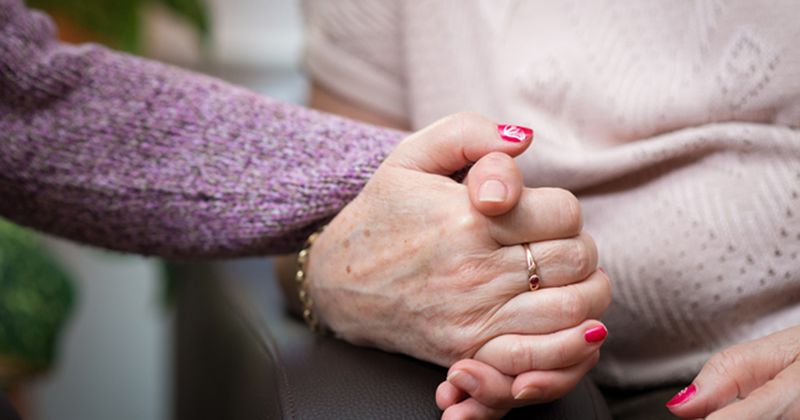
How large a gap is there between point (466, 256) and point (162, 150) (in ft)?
0.87

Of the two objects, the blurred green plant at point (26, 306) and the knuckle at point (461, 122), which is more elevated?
the knuckle at point (461, 122)

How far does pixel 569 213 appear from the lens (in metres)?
0.44

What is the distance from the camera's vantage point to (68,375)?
169 cm

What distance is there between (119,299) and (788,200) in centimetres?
157

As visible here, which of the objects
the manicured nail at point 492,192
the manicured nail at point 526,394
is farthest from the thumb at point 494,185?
the manicured nail at point 526,394

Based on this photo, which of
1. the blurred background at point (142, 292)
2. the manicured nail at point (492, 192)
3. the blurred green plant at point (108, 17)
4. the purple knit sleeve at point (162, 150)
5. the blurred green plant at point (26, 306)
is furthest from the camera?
the blurred background at point (142, 292)

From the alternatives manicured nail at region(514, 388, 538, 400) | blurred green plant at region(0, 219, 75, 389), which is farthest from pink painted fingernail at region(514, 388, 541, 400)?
blurred green plant at region(0, 219, 75, 389)

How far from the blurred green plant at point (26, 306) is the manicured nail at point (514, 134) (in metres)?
0.81

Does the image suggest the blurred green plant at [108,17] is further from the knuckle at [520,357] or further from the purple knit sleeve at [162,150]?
the knuckle at [520,357]

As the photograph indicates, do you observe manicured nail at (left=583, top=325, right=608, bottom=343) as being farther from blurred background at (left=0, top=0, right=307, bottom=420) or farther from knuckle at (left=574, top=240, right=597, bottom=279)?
blurred background at (left=0, top=0, right=307, bottom=420)

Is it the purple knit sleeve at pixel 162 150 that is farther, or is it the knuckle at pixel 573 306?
the purple knit sleeve at pixel 162 150

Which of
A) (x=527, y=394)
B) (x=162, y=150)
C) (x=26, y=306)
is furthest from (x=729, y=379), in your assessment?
(x=26, y=306)

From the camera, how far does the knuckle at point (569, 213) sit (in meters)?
0.44

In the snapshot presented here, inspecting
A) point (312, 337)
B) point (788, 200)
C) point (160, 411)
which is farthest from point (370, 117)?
point (160, 411)
